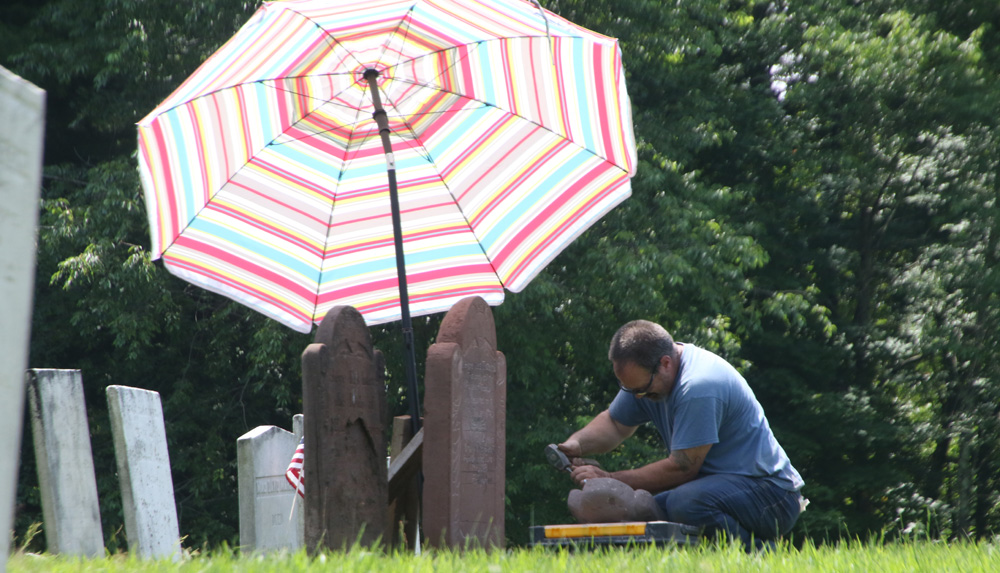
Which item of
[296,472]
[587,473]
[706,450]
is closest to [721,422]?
[706,450]

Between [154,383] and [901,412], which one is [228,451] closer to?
[154,383]

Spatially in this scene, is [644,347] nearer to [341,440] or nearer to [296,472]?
[341,440]

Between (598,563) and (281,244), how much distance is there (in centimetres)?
241

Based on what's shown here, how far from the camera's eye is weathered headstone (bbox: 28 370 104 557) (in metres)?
5.52

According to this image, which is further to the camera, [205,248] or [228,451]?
[228,451]

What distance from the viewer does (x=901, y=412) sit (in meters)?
16.5

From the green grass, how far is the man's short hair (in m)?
0.92

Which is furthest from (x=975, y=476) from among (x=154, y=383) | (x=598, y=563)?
(x=598, y=563)

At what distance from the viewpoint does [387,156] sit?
163 inches

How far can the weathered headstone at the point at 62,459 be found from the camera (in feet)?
18.1

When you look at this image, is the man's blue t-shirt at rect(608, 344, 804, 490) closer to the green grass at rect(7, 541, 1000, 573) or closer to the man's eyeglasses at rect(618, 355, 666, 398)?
the man's eyeglasses at rect(618, 355, 666, 398)

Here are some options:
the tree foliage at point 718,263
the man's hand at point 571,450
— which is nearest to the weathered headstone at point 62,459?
the man's hand at point 571,450

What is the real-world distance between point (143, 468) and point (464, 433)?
3.09m

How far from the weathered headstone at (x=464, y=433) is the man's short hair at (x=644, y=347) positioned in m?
0.51
